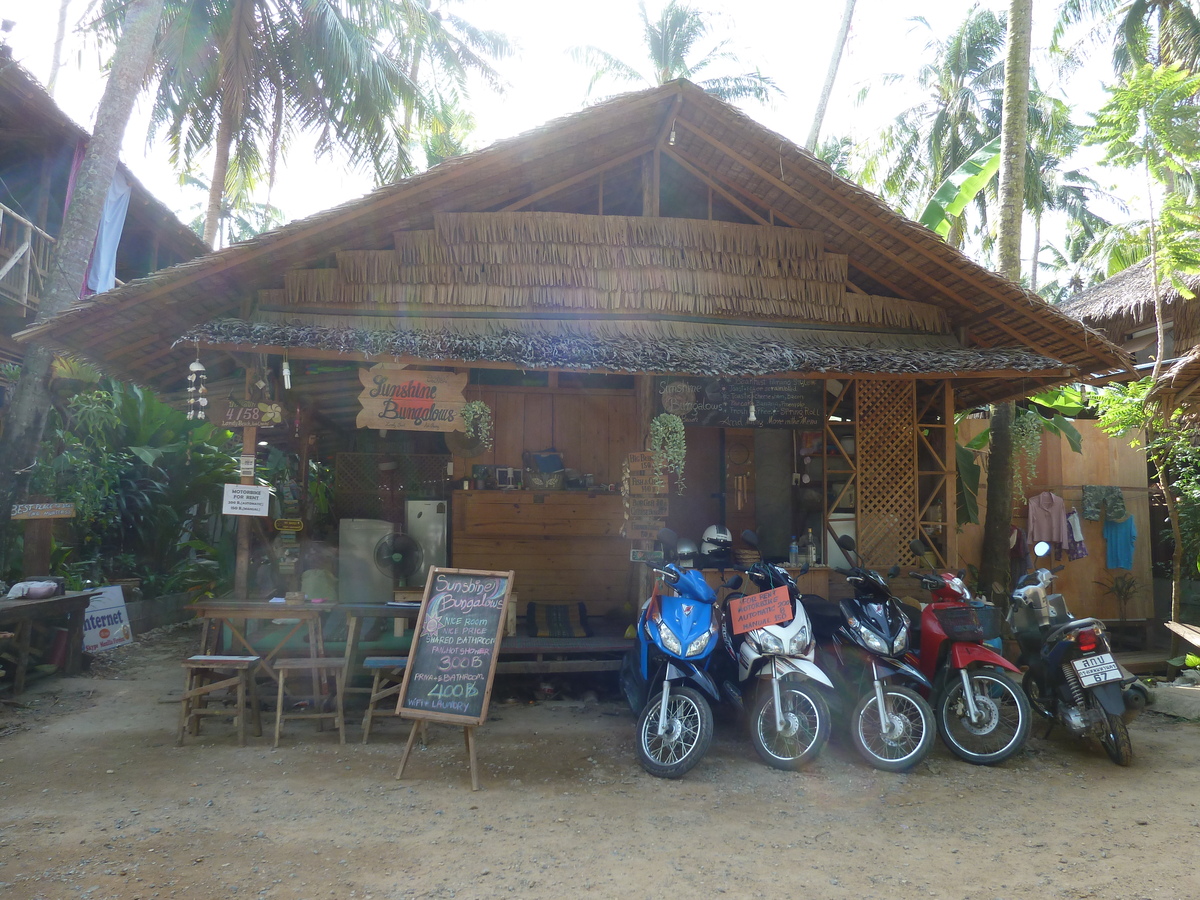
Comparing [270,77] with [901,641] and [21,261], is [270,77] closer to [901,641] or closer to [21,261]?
[21,261]

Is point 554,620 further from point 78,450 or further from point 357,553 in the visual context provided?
point 78,450

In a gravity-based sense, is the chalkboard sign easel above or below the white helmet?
below

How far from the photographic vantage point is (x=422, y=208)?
7.07m

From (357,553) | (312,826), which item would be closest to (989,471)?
(357,553)

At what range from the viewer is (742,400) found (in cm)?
766

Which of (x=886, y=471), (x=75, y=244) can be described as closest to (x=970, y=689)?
(x=886, y=471)

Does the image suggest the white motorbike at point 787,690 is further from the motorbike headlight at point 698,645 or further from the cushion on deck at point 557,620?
the cushion on deck at point 557,620

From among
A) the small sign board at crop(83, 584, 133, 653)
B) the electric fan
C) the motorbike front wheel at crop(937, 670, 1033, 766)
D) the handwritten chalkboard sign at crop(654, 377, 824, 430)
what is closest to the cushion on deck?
the electric fan

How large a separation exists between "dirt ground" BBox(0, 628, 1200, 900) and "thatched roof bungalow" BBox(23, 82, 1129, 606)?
2847 mm

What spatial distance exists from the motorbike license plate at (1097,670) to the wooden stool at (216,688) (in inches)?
227

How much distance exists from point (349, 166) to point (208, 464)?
6.08 meters

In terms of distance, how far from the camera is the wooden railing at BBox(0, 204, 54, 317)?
10055 mm

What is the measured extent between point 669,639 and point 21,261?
10706 millimetres

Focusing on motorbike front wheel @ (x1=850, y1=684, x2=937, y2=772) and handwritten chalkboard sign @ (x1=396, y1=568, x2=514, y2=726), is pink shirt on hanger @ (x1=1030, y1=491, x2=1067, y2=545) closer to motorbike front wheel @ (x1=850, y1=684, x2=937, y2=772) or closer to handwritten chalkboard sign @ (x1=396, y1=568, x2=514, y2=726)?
motorbike front wheel @ (x1=850, y1=684, x2=937, y2=772)
